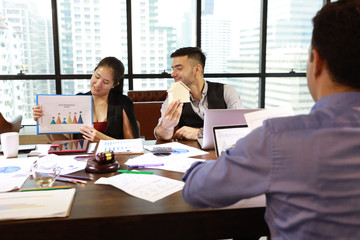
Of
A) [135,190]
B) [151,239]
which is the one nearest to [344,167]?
[151,239]

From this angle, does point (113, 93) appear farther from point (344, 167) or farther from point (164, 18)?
point (164, 18)

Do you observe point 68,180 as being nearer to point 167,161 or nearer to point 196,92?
point 167,161

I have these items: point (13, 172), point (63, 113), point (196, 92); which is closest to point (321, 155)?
point (13, 172)

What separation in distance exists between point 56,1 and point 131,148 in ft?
12.4

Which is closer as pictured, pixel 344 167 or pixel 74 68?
pixel 344 167

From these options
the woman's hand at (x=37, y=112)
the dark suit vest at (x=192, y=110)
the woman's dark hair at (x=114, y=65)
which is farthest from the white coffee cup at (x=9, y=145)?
the dark suit vest at (x=192, y=110)

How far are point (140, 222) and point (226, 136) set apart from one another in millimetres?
764

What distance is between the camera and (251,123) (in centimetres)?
143

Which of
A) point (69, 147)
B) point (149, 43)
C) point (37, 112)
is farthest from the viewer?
point (149, 43)

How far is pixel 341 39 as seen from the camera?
2.43ft

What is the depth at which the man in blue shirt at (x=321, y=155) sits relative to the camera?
0.73m

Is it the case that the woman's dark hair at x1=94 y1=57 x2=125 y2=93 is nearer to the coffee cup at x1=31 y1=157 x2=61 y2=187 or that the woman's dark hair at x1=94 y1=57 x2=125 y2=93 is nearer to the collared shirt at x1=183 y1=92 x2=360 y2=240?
the coffee cup at x1=31 y1=157 x2=61 y2=187

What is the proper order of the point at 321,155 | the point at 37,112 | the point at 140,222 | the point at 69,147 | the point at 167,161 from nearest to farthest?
the point at 321,155
the point at 140,222
the point at 167,161
the point at 69,147
the point at 37,112

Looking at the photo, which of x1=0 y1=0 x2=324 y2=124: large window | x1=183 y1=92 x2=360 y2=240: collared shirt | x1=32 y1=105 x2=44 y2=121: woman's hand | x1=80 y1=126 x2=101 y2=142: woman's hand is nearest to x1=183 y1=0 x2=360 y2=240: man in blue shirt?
x1=183 y1=92 x2=360 y2=240: collared shirt
